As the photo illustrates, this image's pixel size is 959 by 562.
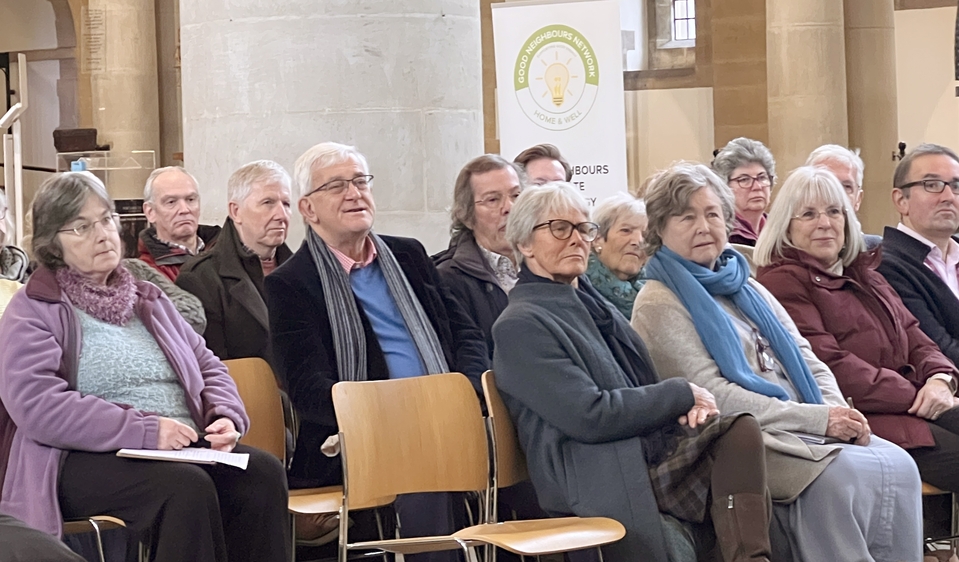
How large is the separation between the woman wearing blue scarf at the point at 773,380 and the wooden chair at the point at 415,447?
0.62m

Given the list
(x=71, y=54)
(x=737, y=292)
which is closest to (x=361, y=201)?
(x=737, y=292)

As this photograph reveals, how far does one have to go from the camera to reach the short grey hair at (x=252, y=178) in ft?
16.7

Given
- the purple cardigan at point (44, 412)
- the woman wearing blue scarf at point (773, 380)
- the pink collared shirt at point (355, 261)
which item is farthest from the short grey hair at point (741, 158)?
the purple cardigan at point (44, 412)

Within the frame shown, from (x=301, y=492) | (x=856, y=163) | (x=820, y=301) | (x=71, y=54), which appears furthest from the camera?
(x=71, y=54)

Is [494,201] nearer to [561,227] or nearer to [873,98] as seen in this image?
[561,227]

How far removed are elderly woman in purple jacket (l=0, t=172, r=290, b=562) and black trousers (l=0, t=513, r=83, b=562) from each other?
0.87 meters

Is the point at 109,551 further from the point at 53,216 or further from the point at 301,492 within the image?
the point at 53,216

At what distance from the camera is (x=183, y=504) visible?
3711 mm

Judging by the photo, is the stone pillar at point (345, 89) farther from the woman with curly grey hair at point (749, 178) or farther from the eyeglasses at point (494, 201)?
the woman with curly grey hair at point (749, 178)

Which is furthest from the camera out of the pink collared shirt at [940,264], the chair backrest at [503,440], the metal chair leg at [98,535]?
the pink collared shirt at [940,264]

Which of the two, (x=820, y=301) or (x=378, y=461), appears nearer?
(x=378, y=461)

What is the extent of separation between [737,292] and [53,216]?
205 cm

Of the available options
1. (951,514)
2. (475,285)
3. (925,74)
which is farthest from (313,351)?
(925,74)

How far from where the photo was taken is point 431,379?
409 centimetres
